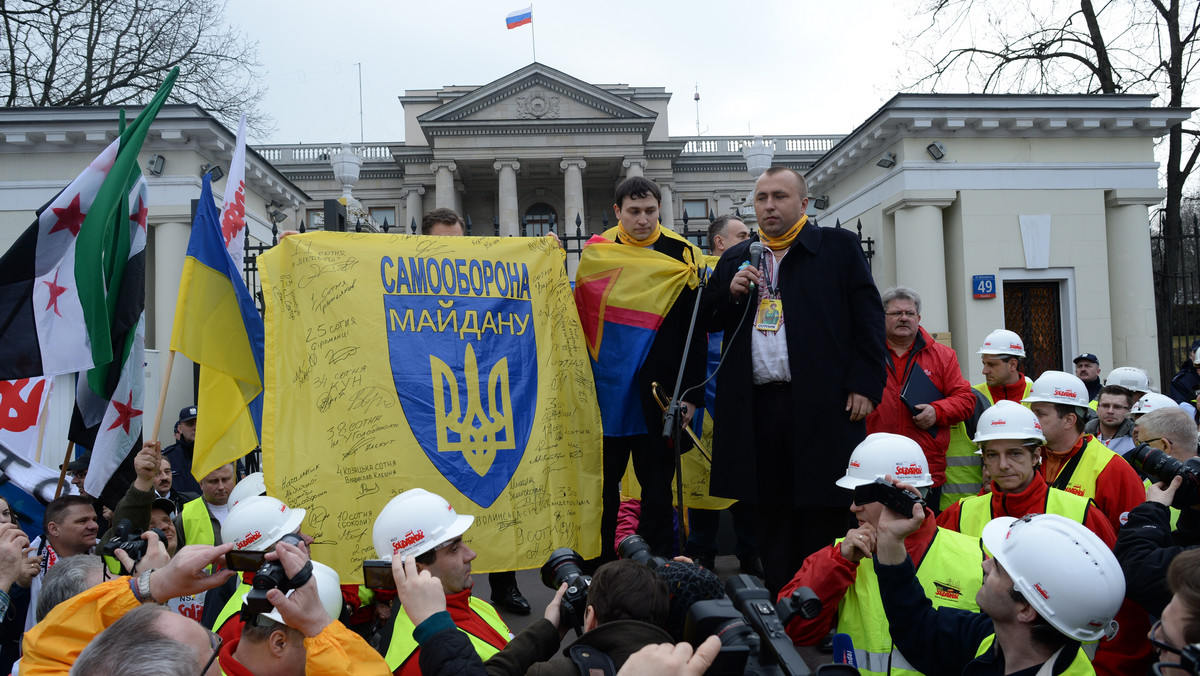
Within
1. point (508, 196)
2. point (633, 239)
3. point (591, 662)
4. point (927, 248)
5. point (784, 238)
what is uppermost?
point (508, 196)

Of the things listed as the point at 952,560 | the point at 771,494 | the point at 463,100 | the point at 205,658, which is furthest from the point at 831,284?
the point at 463,100

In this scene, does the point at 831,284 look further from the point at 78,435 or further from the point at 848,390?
the point at 78,435

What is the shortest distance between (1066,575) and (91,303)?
431cm

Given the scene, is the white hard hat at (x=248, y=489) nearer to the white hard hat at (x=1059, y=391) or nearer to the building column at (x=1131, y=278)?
the white hard hat at (x=1059, y=391)

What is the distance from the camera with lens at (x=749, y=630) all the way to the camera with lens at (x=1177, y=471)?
179 cm

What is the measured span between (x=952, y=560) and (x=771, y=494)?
923 mm

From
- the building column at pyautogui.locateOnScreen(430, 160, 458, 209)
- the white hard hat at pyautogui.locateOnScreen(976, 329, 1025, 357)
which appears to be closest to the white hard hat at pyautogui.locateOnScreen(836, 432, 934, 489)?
the white hard hat at pyautogui.locateOnScreen(976, 329, 1025, 357)

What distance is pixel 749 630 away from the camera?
5.92 feet

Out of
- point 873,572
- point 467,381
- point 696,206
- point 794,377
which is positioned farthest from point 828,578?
point 696,206

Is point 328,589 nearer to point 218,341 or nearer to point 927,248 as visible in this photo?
point 218,341

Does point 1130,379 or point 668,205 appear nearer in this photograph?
point 1130,379

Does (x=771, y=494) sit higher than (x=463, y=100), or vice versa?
(x=463, y=100)

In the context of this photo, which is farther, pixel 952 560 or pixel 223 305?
pixel 223 305

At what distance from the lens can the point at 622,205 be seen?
5.00m
